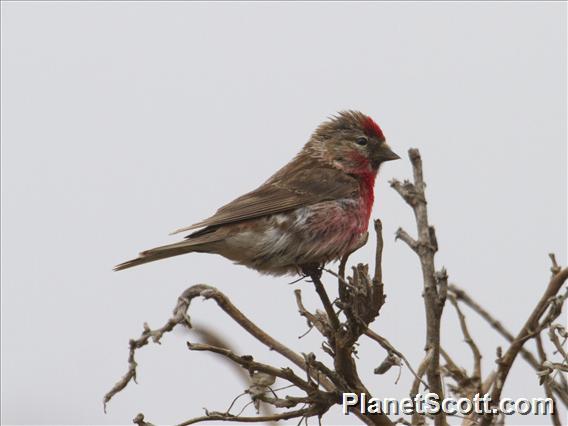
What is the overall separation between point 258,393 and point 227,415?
248mm

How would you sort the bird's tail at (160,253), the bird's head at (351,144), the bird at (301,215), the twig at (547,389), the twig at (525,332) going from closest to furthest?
the twig at (525,332), the twig at (547,389), the bird's tail at (160,253), the bird at (301,215), the bird's head at (351,144)

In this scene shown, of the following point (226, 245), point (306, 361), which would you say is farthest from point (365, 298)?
point (226, 245)

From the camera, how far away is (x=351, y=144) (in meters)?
7.60

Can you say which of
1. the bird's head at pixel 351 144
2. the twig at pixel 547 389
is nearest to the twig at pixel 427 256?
the twig at pixel 547 389

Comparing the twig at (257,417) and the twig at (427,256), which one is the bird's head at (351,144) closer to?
the twig at (427,256)

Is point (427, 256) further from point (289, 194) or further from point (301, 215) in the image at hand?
point (289, 194)

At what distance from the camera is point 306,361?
11.1 feet

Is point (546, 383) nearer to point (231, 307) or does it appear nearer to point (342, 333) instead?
point (342, 333)

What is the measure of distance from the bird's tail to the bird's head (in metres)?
1.93

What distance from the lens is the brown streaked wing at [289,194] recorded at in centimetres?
637

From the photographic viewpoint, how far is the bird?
614 cm

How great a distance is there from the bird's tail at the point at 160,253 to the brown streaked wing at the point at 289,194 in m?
0.21

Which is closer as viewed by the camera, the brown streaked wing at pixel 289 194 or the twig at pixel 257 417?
the twig at pixel 257 417

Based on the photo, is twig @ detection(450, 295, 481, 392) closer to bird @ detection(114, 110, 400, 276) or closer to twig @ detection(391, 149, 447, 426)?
twig @ detection(391, 149, 447, 426)
